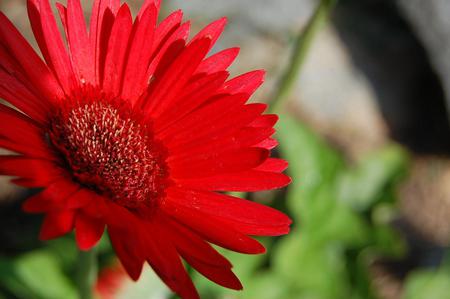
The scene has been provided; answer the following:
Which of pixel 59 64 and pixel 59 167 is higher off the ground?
pixel 59 64

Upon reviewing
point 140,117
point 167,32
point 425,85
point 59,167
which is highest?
point 425,85

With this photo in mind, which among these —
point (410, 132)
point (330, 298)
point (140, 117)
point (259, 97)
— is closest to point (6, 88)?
point (140, 117)

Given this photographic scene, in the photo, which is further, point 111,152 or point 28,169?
point 111,152

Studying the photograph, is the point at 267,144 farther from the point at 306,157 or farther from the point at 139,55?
the point at 306,157

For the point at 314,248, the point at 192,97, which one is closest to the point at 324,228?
the point at 314,248

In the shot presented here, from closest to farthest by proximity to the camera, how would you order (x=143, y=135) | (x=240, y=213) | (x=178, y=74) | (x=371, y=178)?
1. (x=240, y=213)
2. (x=178, y=74)
3. (x=143, y=135)
4. (x=371, y=178)

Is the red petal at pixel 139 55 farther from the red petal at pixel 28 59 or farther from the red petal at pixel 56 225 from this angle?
the red petal at pixel 56 225

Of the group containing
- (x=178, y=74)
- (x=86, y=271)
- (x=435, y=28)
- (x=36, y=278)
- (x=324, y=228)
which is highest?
(x=435, y=28)

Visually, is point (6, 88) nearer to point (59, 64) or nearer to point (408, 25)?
point (59, 64)
